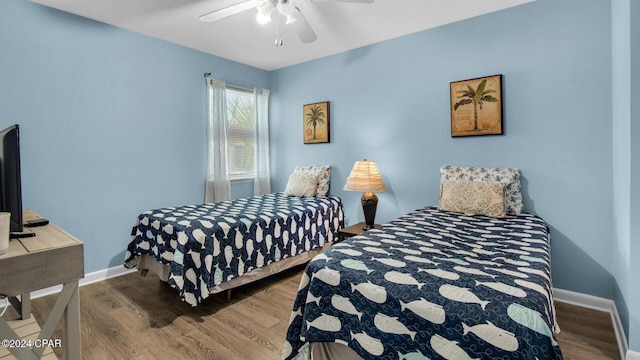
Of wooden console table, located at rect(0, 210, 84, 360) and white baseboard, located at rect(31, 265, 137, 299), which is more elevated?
wooden console table, located at rect(0, 210, 84, 360)

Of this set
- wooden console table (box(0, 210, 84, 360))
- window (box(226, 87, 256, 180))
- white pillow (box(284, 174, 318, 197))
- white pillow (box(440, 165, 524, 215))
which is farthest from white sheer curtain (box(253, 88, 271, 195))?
wooden console table (box(0, 210, 84, 360))

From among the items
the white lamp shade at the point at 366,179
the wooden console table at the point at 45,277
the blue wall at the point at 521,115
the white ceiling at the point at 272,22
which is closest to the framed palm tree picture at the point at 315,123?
the blue wall at the point at 521,115

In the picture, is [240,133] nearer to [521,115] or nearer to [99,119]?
[99,119]

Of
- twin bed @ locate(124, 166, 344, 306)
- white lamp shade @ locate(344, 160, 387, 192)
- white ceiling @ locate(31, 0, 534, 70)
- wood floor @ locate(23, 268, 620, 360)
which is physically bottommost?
wood floor @ locate(23, 268, 620, 360)

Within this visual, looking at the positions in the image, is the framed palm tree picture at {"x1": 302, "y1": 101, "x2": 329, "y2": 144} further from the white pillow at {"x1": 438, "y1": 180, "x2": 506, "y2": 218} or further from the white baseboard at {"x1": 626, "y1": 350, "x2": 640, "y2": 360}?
the white baseboard at {"x1": 626, "y1": 350, "x2": 640, "y2": 360}

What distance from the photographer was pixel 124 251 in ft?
10.5

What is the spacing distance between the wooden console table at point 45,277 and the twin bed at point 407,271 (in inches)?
34.4

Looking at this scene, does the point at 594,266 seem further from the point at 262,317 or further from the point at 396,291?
the point at 262,317

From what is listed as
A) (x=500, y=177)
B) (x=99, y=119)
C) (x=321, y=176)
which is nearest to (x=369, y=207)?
(x=321, y=176)

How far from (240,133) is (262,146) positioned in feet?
1.22

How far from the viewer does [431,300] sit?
1.20 metres

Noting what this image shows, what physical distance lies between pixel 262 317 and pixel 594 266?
2.58 metres

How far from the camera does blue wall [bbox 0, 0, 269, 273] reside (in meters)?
2.59

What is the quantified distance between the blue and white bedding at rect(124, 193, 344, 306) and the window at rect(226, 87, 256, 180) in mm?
994
